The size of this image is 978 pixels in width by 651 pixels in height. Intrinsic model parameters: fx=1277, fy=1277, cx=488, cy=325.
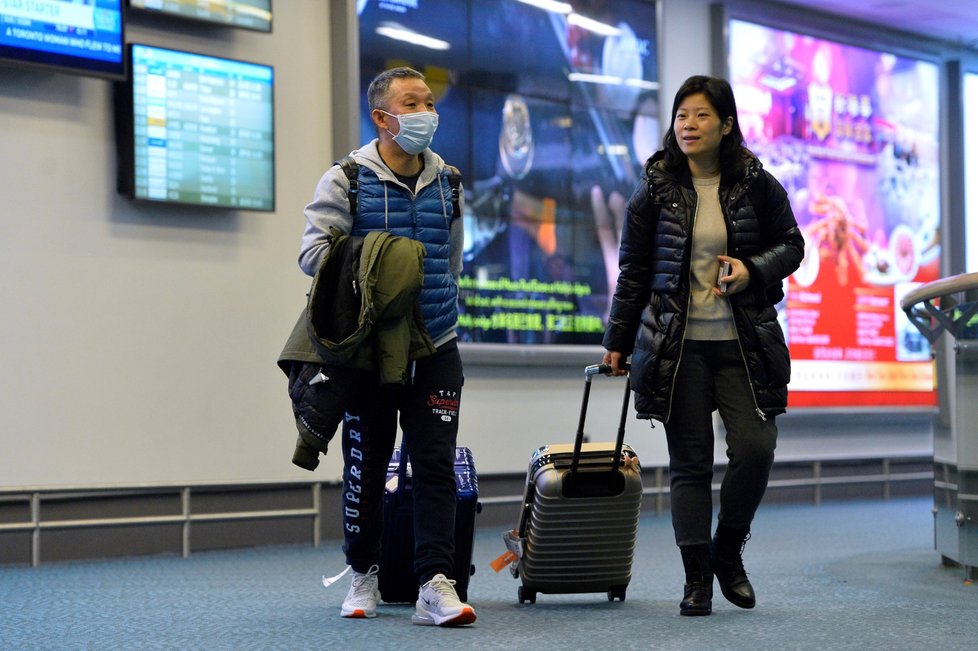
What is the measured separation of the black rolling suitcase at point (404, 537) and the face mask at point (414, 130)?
94cm

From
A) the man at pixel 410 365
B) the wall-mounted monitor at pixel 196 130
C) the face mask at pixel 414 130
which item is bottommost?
the man at pixel 410 365

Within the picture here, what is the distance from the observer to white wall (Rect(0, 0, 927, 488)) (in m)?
5.64

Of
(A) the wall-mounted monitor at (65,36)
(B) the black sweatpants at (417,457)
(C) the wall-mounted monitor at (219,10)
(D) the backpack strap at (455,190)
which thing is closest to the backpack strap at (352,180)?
(D) the backpack strap at (455,190)

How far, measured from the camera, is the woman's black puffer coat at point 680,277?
3705mm

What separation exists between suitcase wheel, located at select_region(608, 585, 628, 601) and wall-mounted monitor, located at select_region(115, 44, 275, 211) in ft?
9.83

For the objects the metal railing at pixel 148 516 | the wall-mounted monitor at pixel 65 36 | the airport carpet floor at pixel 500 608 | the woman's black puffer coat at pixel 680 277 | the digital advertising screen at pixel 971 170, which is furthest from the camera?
the digital advertising screen at pixel 971 170

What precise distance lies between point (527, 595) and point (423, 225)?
1.23 meters

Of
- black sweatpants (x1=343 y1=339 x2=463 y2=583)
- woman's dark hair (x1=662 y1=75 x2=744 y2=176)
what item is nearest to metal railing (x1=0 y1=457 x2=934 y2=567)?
black sweatpants (x1=343 y1=339 x2=463 y2=583)

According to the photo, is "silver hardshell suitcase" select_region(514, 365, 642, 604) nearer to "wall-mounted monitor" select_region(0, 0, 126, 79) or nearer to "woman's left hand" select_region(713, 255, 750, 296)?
"woman's left hand" select_region(713, 255, 750, 296)

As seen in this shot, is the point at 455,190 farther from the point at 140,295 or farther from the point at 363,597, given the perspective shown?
the point at 140,295

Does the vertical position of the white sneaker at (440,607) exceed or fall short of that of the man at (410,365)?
it falls short

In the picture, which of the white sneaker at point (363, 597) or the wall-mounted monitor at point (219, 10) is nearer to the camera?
the white sneaker at point (363, 597)

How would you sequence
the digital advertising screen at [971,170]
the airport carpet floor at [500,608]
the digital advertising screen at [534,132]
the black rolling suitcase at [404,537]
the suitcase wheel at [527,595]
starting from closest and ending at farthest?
the airport carpet floor at [500,608] → the black rolling suitcase at [404,537] → the suitcase wheel at [527,595] → the digital advertising screen at [534,132] → the digital advertising screen at [971,170]

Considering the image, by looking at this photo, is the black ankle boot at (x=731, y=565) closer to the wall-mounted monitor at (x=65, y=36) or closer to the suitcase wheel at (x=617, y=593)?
the suitcase wheel at (x=617, y=593)
